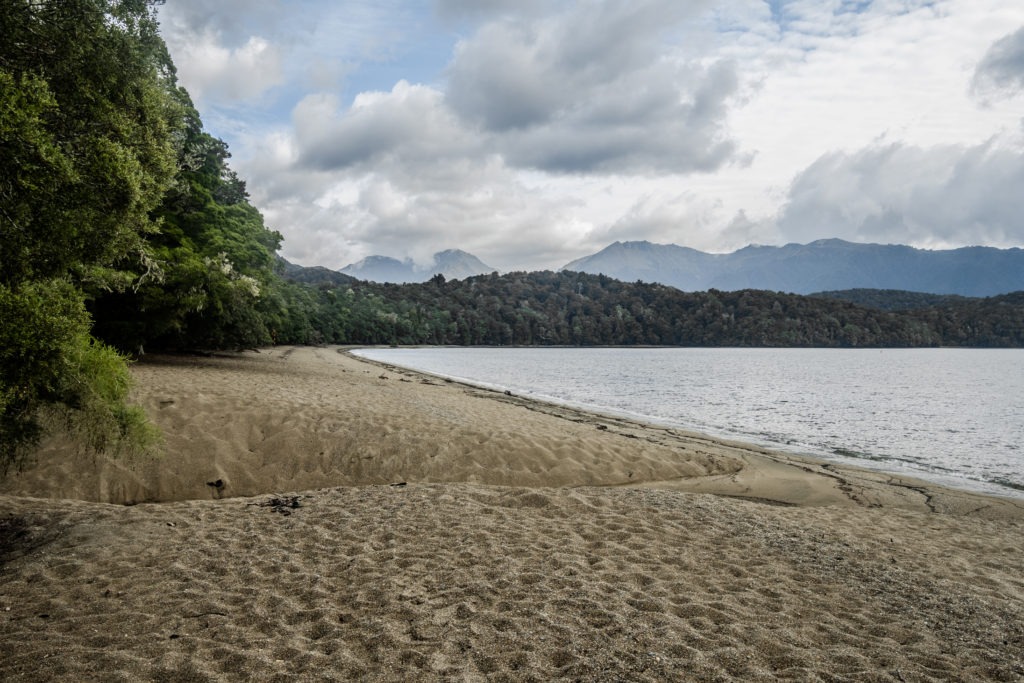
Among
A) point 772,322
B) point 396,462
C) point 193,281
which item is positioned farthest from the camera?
point 772,322

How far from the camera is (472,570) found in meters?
6.50

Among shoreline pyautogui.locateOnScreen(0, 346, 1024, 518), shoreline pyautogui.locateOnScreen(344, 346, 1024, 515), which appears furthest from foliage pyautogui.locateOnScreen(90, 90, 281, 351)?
shoreline pyautogui.locateOnScreen(344, 346, 1024, 515)

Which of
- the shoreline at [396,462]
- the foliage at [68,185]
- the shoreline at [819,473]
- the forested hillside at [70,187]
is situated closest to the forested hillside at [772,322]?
the shoreline at [819,473]

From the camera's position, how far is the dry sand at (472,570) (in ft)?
15.4

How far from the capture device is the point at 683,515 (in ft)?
29.5

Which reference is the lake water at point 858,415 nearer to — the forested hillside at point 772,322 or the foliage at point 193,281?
the foliage at point 193,281

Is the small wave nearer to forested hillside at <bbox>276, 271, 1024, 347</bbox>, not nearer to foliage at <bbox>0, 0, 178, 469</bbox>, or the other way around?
foliage at <bbox>0, 0, 178, 469</bbox>

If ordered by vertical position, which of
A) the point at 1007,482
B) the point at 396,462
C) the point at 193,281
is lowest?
the point at 1007,482

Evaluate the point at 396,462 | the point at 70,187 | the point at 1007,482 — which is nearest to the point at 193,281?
the point at 396,462

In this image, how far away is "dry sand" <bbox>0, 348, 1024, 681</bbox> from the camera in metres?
4.69

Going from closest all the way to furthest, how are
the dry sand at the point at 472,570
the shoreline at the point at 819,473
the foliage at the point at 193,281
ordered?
the dry sand at the point at 472,570 < the shoreline at the point at 819,473 < the foliage at the point at 193,281

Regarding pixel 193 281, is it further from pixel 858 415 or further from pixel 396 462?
pixel 858 415

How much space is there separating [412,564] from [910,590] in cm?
584

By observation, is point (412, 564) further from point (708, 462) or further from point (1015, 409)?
point (1015, 409)
